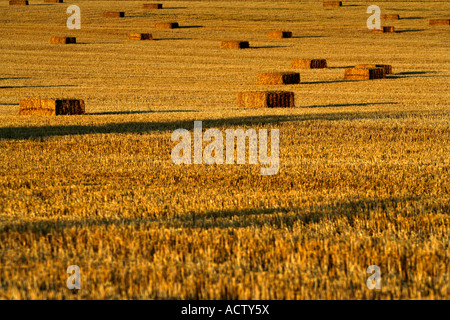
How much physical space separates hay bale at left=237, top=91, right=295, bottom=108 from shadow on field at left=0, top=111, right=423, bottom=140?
2.68 m

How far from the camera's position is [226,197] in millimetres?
11172

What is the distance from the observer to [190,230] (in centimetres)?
906

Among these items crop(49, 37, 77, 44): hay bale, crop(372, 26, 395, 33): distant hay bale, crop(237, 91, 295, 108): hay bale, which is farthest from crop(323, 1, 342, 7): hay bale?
crop(237, 91, 295, 108): hay bale

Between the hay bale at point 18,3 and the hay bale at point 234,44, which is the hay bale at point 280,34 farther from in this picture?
the hay bale at point 18,3

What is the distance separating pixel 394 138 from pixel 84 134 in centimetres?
663

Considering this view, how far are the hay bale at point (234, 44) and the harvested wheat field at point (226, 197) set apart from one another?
64.7ft

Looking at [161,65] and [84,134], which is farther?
[161,65]

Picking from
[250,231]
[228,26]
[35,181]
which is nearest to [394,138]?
[35,181]

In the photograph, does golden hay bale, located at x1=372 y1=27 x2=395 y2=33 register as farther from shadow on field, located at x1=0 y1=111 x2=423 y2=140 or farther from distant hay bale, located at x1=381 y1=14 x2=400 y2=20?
shadow on field, located at x1=0 y1=111 x2=423 y2=140

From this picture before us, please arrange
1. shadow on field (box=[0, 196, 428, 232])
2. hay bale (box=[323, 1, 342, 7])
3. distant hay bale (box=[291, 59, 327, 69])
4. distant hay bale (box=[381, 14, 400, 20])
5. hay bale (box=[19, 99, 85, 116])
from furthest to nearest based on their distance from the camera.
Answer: hay bale (box=[323, 1, 342, 7])
distant hay bale (box=[381, 14, 400, 20])
distant hay bale (box=[291, 59, 327, 69])
hay bale (box=[19, 99, 85, 116])
shadow on field (box=[0, 196, 428, 232])

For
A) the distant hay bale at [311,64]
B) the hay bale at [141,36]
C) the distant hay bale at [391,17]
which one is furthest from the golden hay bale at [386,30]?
the distant hay bale at [311,64]

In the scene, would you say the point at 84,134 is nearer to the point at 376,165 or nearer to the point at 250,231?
the point at 376,165

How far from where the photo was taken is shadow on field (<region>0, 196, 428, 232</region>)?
367 inches

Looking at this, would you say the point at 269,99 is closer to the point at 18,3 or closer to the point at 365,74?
the point at 365,74
